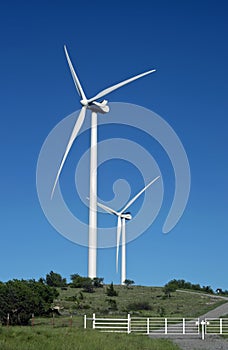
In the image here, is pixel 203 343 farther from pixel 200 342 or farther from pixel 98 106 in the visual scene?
pixel 98 106

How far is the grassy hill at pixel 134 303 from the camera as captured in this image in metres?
67.1

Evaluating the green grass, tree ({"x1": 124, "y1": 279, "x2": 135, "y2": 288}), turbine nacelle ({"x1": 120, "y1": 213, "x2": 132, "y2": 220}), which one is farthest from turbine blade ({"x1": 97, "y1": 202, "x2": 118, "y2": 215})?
the green grass

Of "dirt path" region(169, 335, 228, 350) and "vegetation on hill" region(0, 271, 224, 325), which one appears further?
"vegetation on hill" region(0, 271, 224, 325)

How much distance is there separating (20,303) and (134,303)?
20883 millimetres

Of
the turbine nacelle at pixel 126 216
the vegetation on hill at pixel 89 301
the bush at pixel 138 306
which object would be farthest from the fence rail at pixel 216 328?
the turbine nacelle at pixel 126 216

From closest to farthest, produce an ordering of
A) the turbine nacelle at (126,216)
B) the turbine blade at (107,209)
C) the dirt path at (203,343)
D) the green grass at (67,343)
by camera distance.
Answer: the green grass at (67,343)
the dirt path at (203,343)
the turbine blade at (107,209)
the turbine nacelle at (126,216)

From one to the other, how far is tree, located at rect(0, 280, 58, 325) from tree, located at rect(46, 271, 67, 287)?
44.7 meters

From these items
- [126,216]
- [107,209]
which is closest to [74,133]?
[107,209]

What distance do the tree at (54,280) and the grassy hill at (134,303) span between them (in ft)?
34.2

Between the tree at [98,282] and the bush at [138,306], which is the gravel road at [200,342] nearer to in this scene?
the bush at [138,306]

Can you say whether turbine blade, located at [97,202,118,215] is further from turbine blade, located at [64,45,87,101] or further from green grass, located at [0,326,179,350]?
green grass, located at [0,326,179,350]

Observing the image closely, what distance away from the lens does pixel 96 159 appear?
78875 millimetres

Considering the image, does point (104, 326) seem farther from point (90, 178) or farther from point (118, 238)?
point (118, 238)

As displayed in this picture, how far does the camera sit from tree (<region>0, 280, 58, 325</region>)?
56438 mm
